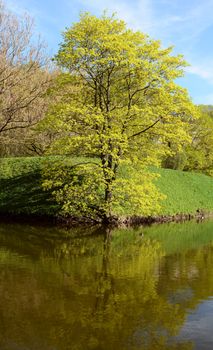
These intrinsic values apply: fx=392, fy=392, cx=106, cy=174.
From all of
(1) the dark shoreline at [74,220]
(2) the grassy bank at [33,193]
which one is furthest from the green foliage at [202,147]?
(1) the dark shoreline at [74,220]

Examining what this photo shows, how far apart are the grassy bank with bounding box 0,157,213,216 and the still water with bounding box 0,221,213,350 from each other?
5.88 metres

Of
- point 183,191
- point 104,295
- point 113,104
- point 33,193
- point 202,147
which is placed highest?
point 202,147

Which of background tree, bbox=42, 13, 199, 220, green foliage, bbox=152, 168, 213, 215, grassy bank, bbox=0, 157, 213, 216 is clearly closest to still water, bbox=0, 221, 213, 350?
background tree, bbox=42, 13, 199, 220

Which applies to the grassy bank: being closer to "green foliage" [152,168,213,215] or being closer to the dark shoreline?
"green foliage" [152,168,213,215]

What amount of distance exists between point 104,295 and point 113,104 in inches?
475

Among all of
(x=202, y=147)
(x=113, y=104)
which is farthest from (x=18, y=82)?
(x=202, y=147)

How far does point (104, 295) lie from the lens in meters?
8.16

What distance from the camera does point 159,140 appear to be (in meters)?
18.1

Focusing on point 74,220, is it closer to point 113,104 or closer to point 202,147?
point 113,104

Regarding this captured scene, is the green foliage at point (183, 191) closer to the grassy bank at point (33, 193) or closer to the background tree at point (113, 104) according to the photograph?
the grassy bank at point (33, 193)

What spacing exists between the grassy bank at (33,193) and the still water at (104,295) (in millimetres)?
5882

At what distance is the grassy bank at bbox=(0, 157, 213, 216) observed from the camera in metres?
21.0

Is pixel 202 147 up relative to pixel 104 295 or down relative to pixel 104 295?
up

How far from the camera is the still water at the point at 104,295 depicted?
5.96m
